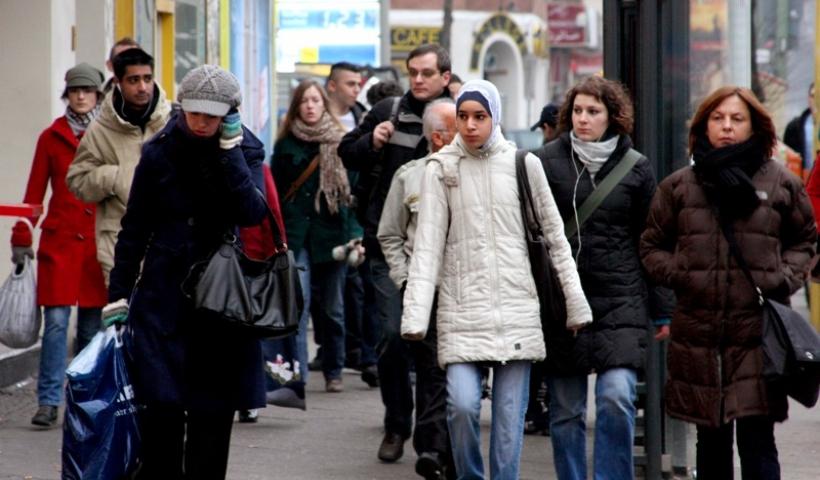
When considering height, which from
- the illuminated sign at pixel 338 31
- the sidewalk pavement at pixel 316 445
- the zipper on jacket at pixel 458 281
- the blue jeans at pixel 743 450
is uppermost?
the illuminated sign at pixel 338 31

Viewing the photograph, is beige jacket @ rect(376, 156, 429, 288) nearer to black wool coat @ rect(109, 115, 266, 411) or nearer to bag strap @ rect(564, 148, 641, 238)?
bag strap @ rect(564, 148, 641, 238)

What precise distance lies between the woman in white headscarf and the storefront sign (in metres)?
56.6

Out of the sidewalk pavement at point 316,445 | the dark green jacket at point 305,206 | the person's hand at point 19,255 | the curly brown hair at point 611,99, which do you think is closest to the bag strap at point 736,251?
the curly brown hair at point 611,99

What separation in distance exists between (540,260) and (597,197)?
47cm

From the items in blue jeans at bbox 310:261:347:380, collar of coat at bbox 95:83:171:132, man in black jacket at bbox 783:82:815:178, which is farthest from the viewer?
man in black jacket at bbox 783:82:815:178

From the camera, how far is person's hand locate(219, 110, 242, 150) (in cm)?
651

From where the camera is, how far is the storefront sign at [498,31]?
63.7 meters

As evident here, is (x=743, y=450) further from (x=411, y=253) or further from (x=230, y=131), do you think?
(x=230, y=131)

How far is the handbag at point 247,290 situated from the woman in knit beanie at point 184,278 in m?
0.07

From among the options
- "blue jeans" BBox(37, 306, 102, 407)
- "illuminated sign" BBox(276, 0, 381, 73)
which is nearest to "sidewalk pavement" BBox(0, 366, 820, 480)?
"blue jeans" BBox(37, 306, 102, 407)

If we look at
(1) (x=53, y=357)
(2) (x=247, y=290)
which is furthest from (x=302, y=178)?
(2) (x=247, y=290)

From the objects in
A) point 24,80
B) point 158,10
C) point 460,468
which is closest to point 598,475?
point 460,468

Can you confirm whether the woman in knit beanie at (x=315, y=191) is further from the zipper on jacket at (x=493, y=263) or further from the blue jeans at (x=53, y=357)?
the zipper on jacket at (x=493, y=263)

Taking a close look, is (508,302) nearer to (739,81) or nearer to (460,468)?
(460,468)
